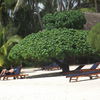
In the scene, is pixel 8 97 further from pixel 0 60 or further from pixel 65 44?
pixel 0 60

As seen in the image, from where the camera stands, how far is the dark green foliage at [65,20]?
2362 centimetres

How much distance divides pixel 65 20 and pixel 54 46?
3395mm

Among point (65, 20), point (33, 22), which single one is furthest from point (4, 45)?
point (33, 22)

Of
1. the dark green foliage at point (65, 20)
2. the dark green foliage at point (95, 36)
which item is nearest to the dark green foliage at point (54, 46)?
the dark green foliage at point (65, 20)

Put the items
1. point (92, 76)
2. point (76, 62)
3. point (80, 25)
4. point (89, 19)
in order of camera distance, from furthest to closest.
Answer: point (76, 62)
point (89, 19)
point (80, 25)
point (92, 76)

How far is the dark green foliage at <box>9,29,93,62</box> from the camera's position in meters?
21.1

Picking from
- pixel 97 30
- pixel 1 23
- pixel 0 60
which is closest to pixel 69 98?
pixel 97 30

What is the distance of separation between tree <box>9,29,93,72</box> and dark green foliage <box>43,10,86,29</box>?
1.60 meters

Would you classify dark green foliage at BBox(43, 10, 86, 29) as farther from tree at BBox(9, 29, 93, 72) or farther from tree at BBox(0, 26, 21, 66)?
tree at BBox(0, 26, 21, 66)

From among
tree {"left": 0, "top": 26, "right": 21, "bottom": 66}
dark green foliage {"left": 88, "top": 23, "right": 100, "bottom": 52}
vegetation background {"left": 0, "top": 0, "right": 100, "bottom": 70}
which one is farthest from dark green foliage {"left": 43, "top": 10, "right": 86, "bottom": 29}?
tree {"left": 0, "top": 26, "right": 21, "bottom": 66}

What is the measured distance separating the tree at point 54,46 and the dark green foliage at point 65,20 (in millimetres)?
1595

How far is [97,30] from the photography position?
17.9m

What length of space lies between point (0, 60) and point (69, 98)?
61.8 feet

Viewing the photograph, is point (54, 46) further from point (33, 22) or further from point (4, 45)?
point (33, 22)
